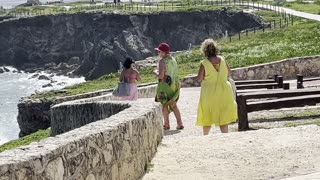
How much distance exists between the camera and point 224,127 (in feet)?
36.8

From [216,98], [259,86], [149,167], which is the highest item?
[216,98]

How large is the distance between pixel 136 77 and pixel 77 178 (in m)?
6.77

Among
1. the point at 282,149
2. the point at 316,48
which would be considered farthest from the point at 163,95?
the point at 316,48

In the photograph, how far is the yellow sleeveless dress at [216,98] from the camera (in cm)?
1105

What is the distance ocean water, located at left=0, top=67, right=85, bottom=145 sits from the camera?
169ft

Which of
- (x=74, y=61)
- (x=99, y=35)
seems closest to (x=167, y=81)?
(x=99, y=35)

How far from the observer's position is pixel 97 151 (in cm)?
693

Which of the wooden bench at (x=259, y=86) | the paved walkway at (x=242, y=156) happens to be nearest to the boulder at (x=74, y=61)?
the wooden bench at (x=259, y=86)

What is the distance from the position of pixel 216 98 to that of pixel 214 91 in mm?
107

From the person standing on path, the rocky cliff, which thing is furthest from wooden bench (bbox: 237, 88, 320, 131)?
the rocky cliff

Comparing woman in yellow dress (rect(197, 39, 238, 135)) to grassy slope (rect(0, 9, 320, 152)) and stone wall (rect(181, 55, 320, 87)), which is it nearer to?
stone wall (rect(181, 55, 320, 87))

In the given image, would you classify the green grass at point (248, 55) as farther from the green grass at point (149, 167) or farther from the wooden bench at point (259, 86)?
the green grass at point (149, 167)

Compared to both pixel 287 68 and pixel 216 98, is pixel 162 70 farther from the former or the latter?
pixel 287 68

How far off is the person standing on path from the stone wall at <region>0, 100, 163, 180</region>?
2.45m
